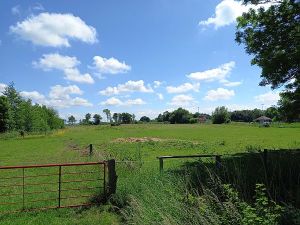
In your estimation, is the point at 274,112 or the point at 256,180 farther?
the point at 274,112

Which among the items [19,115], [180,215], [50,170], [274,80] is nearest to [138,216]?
[180,215]

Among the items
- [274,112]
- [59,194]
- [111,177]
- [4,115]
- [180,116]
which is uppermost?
[180,116]

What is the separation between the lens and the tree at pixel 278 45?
19766mm

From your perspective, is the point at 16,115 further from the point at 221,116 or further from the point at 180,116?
the point at 180,116

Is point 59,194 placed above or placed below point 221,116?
below

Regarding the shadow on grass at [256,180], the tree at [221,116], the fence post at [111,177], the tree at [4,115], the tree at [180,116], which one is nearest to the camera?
the shadow on grass at [256,180]

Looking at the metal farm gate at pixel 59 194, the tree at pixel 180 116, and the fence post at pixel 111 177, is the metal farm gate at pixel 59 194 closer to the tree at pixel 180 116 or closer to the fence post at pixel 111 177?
the fence post at pixel 111 177

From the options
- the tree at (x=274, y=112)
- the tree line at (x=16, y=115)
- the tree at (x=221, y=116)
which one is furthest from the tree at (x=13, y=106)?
the tree at (x=221, y=116)

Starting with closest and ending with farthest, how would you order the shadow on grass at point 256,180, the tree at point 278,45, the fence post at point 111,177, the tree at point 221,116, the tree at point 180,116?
1. the shadow on grass at point 256,180
2. the fence post at point 111,177
3. the tree at point 278,45
4. the tree at point 221,116
5. the tree at point 180,116

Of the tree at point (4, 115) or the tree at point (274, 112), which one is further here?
the tree at point (4, 115)

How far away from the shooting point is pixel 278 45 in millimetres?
20266

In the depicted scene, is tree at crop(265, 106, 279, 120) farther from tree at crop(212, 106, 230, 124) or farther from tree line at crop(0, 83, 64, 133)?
tree at crop(212, 106, 230, 124)

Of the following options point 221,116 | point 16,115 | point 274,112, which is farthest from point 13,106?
point 221,116

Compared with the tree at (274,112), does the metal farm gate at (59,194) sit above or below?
below
